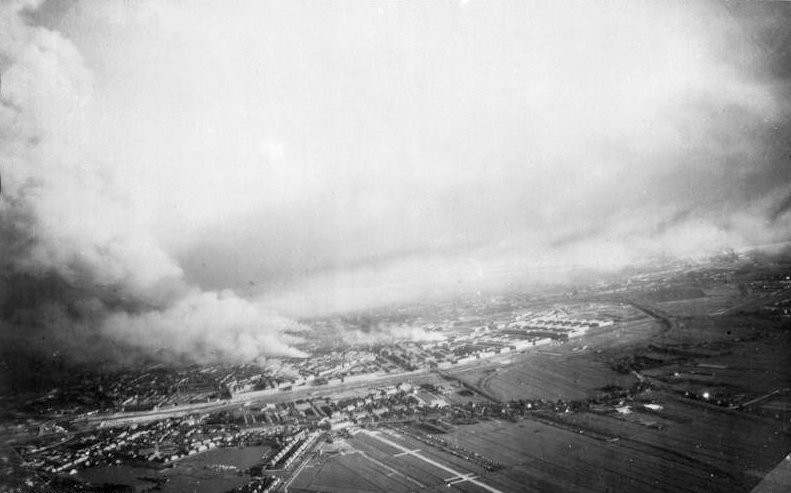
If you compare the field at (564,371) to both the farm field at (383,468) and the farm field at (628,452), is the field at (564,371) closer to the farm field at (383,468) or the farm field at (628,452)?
the farm field at (628,452)

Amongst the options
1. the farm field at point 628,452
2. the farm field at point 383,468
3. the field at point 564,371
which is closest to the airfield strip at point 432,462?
the farm field at point 383,468

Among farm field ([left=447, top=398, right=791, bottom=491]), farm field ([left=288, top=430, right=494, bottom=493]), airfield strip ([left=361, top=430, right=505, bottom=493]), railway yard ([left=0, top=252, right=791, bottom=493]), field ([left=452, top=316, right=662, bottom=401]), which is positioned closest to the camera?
farm field ([left=447, top=398, right=791, bottom=491])

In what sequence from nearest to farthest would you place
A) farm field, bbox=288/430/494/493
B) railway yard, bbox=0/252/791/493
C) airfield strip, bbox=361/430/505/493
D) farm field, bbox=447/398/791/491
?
farm field, bbox=447/398/791/491 < airfield strip, bbox=361/430/505/493 < farm field, bbox=288/430/494/493 < railway yard, bbox=0/252/791/493

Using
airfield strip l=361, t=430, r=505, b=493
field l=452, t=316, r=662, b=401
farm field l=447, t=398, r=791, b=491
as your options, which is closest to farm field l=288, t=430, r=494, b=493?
airfield strip l=361, t=430, r=505, b=493

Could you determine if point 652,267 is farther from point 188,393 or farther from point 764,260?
point 188,393

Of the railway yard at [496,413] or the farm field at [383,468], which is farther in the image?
the railway yard at [496,413]

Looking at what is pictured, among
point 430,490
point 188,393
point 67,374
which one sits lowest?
point 430,490

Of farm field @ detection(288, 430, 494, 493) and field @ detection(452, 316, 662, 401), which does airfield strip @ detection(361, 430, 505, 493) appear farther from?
field @ detection(452, 316, 662, 401)

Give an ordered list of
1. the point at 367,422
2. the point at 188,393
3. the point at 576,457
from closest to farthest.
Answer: the point at 576,457 → the point at 367,422 → the point at 188,393

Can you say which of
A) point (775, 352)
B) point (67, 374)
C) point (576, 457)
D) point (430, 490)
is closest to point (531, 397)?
point (576, 457)

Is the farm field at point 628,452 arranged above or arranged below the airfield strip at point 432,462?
below

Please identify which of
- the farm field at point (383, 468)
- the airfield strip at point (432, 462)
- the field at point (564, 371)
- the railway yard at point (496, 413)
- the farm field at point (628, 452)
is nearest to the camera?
the farm field at point (628, 452)
